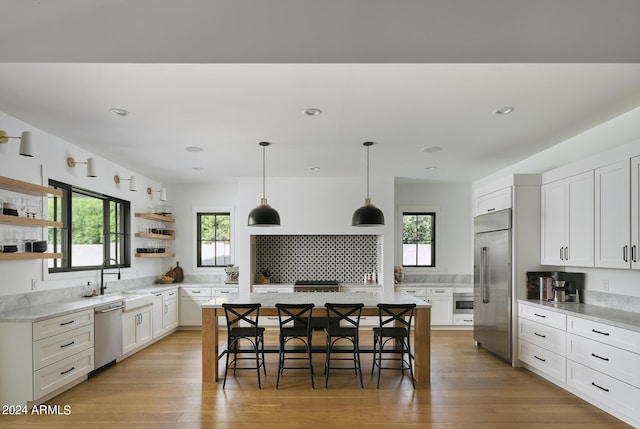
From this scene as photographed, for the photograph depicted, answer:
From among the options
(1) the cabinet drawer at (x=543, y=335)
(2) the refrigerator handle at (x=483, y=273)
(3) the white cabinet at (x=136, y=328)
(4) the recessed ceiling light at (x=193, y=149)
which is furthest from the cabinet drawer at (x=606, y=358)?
(3) the white cabinet at (x=136, y=328)

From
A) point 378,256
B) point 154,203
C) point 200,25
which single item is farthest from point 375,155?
point 154,203

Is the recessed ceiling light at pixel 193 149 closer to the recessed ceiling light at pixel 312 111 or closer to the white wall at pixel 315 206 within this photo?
the recessed ceiling light at pixel 312 111

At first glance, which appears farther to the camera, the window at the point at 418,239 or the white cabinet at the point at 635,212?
the window at the point at 418,239

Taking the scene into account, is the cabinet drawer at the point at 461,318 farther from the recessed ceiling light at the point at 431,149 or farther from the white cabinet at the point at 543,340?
the recessed ceiling light at the point at 431,149

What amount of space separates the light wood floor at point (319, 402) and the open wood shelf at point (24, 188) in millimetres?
1982

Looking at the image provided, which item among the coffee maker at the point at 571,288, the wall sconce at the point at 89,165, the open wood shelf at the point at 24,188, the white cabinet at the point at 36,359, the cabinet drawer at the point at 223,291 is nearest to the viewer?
the white cabinet at the point at 36,359

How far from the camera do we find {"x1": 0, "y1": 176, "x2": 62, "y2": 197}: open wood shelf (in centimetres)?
369

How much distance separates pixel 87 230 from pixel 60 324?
200 centimetres

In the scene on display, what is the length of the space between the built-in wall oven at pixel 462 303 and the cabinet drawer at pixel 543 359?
7.69 feet

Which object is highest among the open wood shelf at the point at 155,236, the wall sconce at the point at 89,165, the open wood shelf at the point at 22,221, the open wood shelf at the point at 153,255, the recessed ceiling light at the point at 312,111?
the recessed ceiling light at the point at 312,111

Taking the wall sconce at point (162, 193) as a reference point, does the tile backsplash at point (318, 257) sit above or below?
below

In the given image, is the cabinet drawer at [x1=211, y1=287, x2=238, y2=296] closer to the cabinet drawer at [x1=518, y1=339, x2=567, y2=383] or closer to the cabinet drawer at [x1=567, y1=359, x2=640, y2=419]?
the cabinet drawer at [x1=518, y1=339, x2=567, y2=383]

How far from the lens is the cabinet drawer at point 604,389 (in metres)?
3.25

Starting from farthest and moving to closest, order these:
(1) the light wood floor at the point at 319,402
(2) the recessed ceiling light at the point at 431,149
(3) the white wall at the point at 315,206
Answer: (3) the white wall at the point at 315,206 < (2) the recessed ceiling light at the point at 431,149 < (1) the light wood floor at the point at 319,402
